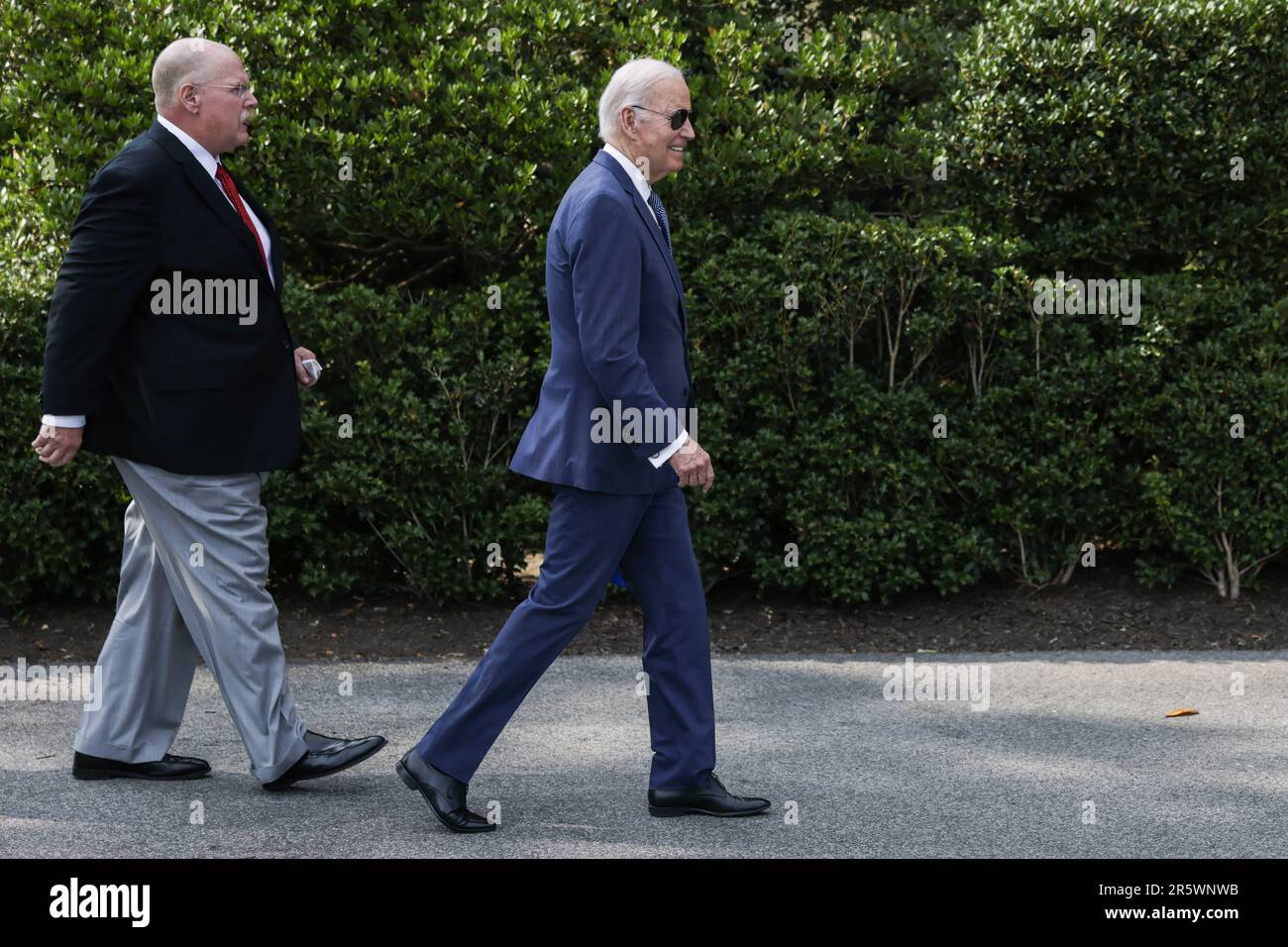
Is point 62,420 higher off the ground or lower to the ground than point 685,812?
higher

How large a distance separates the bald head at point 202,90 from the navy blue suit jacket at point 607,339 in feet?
3.51

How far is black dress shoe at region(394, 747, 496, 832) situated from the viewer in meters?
4.29

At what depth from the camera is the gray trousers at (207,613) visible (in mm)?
4520

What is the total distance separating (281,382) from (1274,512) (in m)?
4.72

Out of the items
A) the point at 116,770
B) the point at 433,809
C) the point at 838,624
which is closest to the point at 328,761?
the point at 433,809

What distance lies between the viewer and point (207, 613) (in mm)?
4543

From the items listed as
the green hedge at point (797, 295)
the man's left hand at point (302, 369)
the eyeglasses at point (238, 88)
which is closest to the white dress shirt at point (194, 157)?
the eyeglasses at point (238, 88)

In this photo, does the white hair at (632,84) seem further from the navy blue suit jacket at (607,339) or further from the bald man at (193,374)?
the bald man at (193,374)

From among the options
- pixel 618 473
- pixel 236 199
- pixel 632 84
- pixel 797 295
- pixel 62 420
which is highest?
pixel 632 84

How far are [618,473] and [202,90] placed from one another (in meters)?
1.69

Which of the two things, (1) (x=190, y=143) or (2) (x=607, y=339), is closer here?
(2) (x=607, y=339)

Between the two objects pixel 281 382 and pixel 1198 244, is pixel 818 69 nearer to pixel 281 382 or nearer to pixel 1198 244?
pixel 1198 244

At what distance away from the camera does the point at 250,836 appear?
14.0 feet

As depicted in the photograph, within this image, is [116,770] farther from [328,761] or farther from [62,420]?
[62,420]
